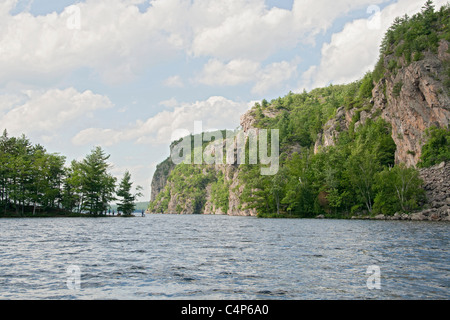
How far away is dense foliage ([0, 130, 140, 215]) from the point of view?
94188 mm

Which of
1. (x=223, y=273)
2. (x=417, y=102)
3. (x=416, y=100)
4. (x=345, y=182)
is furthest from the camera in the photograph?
(x=345, y=182)

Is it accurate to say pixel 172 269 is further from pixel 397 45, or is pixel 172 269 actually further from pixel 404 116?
pixel 397 45

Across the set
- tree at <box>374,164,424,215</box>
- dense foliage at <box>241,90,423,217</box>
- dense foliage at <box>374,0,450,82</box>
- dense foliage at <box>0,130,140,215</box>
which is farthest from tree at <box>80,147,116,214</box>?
dense foliage at <box>374,0,450,82</box>

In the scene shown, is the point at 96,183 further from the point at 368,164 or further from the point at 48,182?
the point at 368,164

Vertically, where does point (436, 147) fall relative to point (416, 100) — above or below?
below

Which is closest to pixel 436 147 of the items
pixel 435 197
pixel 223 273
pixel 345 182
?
pixel 435 197

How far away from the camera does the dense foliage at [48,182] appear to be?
94.2 m

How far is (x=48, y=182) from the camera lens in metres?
102

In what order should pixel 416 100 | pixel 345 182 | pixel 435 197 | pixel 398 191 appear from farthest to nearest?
pixel 345 182 < pixel 416 100 < pixel 398 191 < pixel 435 197

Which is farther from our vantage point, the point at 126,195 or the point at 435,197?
the point at 126,195

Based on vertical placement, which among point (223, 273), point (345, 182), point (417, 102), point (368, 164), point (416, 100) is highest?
point (416, 100)

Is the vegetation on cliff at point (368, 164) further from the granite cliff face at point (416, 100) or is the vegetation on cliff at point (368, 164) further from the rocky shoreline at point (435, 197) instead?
the rocky shoreline at point (435, 197)

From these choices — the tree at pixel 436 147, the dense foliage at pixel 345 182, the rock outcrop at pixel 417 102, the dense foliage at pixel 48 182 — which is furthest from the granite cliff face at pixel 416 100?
the dense foliage at pixel 48 182

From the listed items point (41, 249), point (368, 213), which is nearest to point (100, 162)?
point (368, 213)
